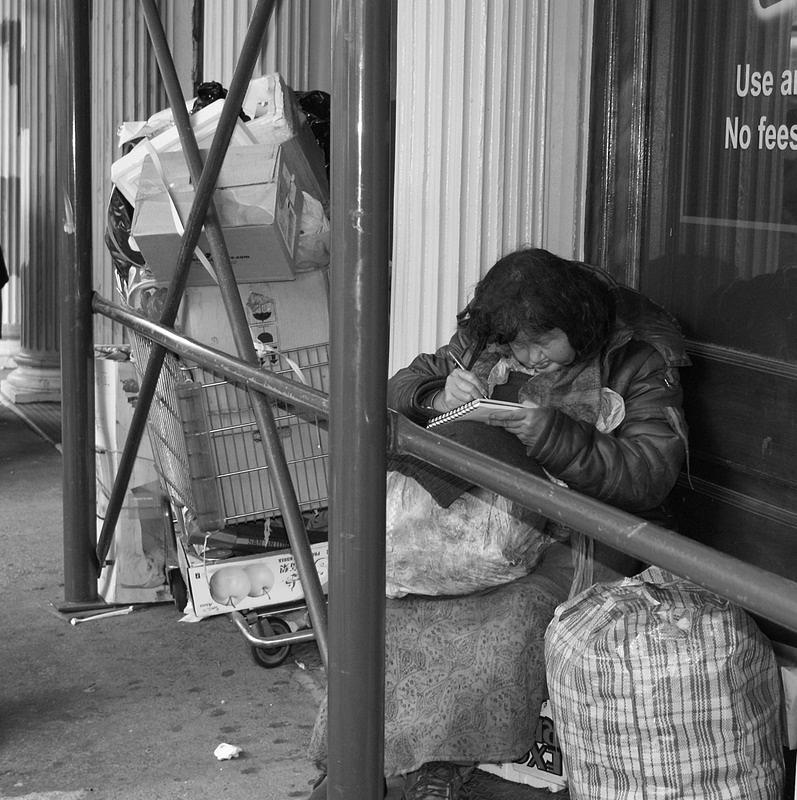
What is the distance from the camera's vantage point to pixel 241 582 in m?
4.09

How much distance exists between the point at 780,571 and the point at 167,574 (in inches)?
90.0

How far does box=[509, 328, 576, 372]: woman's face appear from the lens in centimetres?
283

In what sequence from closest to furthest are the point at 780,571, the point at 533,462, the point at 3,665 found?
the point at 533,462, the point at 780,571, the point at 3,665

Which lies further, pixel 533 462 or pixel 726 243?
pixel 726 243

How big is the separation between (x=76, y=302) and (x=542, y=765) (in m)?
Result: 2.34

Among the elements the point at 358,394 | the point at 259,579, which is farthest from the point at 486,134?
the point at 259,579

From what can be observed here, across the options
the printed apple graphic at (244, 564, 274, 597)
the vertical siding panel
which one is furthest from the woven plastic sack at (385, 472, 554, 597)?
the vertical siding panel

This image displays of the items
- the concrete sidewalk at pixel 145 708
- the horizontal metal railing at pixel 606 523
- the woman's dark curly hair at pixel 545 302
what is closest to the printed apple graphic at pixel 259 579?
the concrete sidewalk at pixel 145 708

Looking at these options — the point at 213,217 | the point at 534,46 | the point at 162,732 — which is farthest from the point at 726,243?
the point at 162,732

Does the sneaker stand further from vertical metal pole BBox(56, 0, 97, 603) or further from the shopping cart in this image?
vertical metal pole BBox(56, 0, 97, 603)

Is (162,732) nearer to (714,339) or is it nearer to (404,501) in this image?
(404,501)

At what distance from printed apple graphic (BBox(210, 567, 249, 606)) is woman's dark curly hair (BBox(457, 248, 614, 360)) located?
1537mm

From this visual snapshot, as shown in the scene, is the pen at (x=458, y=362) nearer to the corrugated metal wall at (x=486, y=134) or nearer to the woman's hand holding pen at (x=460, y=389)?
the woman's hand holding pen at (x=460, y=389)

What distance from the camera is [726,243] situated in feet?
10.2
